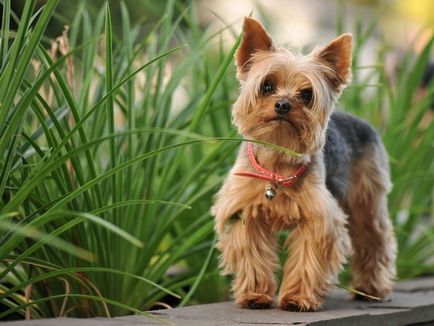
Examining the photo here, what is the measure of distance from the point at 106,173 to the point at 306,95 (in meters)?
1.07

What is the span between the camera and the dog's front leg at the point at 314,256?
4266mm

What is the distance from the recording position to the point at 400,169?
619 cm

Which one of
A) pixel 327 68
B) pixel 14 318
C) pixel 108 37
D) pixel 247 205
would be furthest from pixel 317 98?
pixel 14 318

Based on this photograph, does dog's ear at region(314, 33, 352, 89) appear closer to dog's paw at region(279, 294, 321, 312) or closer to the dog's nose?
the dog's nose

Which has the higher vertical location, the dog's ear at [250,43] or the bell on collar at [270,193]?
the dog's ear at [250,43]

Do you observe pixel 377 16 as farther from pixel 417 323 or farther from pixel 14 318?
pixel 14 318

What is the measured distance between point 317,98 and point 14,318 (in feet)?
5.15

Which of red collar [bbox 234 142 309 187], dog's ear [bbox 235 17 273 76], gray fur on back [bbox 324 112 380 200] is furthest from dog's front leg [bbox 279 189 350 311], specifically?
dog's ear [bbox 235 17 273 76]

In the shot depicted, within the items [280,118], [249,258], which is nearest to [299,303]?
[249,258]

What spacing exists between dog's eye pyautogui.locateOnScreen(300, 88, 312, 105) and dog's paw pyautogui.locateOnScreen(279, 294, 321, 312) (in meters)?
0.83

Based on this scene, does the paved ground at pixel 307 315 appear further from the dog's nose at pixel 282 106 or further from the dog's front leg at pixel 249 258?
the dog's nose at pixel 282 106

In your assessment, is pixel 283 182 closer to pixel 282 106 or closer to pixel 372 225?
pixel 282 106

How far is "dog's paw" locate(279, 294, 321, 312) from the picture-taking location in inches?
168

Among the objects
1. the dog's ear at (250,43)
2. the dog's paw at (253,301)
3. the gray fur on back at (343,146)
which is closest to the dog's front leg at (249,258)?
the dog's paw at (253,301)
